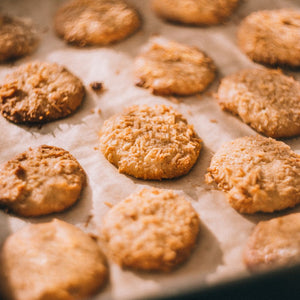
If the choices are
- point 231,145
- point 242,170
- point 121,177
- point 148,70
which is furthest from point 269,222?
point 148,70

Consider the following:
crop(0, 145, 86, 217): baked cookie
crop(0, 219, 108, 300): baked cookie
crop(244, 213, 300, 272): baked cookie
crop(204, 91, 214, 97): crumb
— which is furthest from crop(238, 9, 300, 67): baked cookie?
crop(0, 219, 108, 300): baked cookie

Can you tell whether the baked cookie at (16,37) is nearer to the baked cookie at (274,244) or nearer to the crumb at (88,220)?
the crumb at (88,220)

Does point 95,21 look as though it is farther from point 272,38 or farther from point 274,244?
point 274,244

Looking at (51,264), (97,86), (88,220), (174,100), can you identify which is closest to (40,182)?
A: (88,220)

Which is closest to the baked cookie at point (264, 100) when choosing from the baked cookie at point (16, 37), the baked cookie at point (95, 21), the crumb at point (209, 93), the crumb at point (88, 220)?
the crumb at point (209, 93)

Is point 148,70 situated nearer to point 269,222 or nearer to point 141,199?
point 141,199

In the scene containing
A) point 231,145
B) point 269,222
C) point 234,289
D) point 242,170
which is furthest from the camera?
point 231,145

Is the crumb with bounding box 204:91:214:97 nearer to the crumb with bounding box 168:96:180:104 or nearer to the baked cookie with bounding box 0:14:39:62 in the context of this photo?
the crumb with bounding box 168:96:180:104
